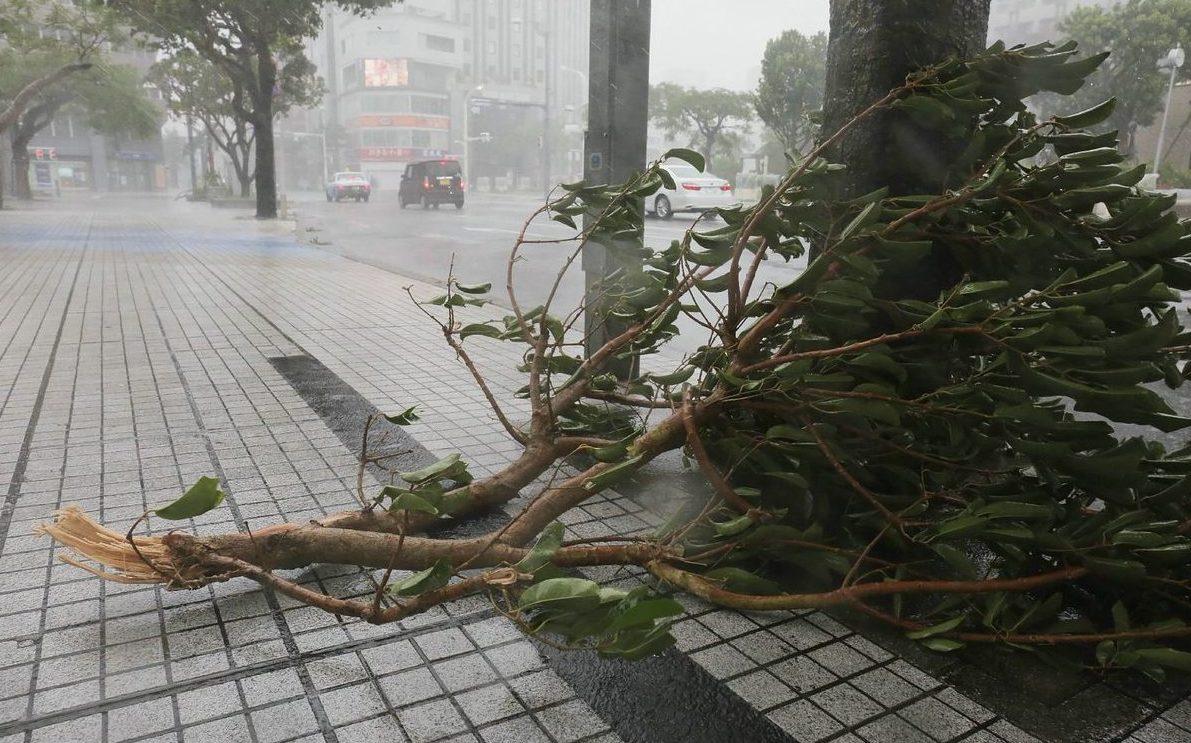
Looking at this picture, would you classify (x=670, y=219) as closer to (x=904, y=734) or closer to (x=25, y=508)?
(x=25, y=508)

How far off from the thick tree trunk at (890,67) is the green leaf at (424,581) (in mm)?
1834

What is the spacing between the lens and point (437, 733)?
78.6 inches

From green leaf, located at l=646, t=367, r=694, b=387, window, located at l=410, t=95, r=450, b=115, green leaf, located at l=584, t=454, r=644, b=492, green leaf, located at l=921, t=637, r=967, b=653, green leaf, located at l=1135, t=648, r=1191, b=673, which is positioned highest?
window, located at l=410, t=95, r=450, b=115

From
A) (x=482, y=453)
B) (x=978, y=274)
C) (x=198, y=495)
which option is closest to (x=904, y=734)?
(x=978, y=274)

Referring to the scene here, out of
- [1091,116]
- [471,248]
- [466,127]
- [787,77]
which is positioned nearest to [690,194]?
[787,77]

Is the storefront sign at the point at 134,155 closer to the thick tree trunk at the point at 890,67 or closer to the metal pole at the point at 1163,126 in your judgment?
the metal pole at the point at 1163,126

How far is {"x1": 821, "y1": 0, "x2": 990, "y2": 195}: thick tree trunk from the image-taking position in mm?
2727

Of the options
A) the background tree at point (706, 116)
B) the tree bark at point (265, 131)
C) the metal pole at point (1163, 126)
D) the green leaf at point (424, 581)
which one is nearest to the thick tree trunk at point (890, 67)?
the green leaf at point (424, 581)

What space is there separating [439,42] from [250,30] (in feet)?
161

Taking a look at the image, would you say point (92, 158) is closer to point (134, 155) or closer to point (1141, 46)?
point (134, 155)

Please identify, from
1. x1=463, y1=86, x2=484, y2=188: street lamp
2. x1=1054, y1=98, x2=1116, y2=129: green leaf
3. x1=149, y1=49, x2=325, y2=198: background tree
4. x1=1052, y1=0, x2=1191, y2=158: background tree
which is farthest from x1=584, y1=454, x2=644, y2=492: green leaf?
x1=463, y1=86, x2=484, y2=188: street lamp

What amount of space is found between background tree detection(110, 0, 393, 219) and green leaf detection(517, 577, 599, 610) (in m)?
21.2

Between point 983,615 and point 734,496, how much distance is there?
2.46ft

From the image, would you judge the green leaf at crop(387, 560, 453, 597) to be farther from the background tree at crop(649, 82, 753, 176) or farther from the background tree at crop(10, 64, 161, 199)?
the background tree at crop(10, 64, 161, 199)
